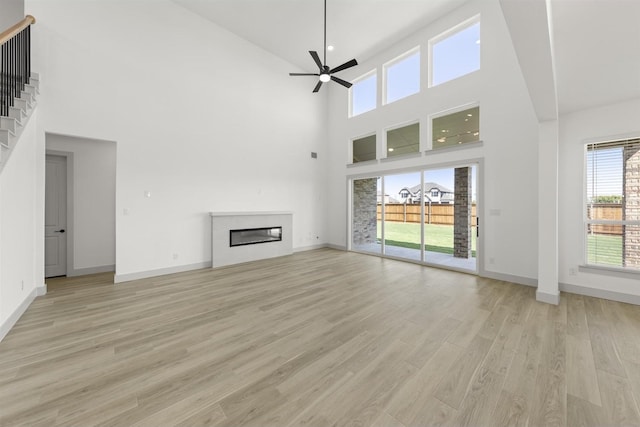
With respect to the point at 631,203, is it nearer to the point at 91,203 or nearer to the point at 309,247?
the point at 309,247

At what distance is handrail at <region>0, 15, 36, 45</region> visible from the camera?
246 cm

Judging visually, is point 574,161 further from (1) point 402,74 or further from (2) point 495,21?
(1) point 402,74

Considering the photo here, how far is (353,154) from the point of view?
7.41 metres

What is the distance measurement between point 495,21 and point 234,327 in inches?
263

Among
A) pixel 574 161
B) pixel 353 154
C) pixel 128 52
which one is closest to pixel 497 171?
pixel 574 161

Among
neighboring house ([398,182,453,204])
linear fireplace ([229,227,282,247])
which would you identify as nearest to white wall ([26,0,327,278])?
linear fireplace ([229,227,282,247])

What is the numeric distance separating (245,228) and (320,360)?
4.34 meters

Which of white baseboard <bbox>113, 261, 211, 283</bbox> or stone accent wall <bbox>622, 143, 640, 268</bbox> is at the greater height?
stone accent wall <bbox>622, 143, 640, 268</bbox>

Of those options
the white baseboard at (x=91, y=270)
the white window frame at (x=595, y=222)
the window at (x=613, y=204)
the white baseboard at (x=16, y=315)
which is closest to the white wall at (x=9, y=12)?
the white baseboard at (x=91, y=270)

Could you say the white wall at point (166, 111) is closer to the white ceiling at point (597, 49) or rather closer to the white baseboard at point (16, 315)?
the white baseboard at point (16, 315)

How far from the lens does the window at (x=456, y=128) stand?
4887 millimetres

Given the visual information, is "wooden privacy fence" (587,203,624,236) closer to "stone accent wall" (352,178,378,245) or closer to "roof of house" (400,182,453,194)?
"roof of house" (400,182,453,194)

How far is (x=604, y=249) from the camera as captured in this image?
3.56m

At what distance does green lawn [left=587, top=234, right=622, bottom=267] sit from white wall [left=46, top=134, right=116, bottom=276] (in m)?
8.43
